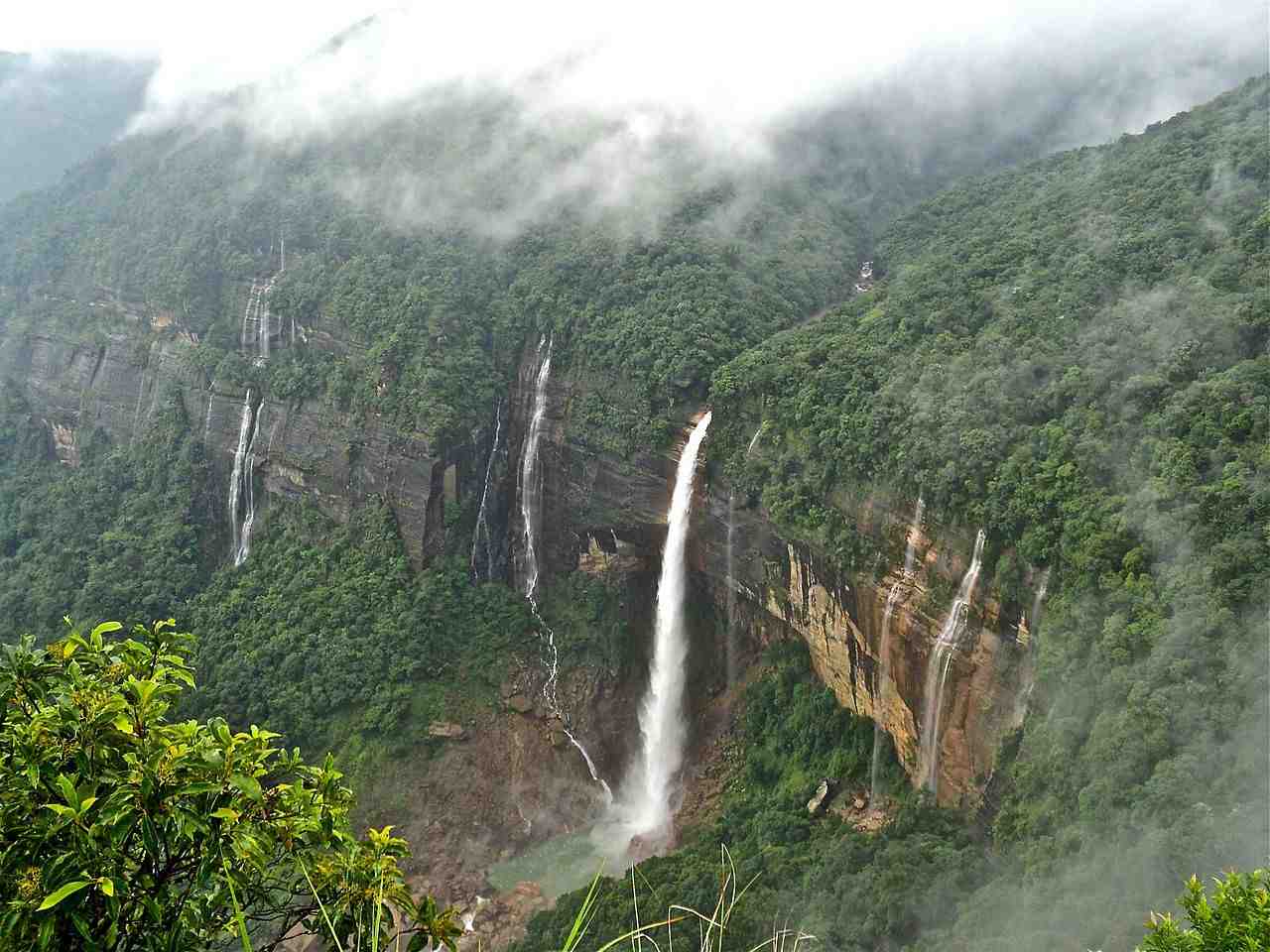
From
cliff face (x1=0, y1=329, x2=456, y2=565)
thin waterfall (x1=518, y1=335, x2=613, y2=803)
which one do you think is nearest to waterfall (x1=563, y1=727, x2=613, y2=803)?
thin waterfall (x1=518, y1=335, x2=613, y2=803)

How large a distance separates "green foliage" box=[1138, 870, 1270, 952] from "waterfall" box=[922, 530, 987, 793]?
10.5 m

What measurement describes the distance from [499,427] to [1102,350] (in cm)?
1657

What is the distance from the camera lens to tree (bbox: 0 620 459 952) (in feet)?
13.8

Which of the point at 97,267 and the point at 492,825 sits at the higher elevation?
the point at 97,267

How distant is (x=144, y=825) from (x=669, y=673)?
21779 mm

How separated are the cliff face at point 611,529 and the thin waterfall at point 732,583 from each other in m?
0.06

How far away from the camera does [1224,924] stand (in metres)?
6.58

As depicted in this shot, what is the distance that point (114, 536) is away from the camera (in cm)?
3031

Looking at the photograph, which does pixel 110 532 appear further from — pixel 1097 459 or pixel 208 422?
pixel 1097 459

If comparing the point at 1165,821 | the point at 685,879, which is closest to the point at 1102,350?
the point at 1165,821

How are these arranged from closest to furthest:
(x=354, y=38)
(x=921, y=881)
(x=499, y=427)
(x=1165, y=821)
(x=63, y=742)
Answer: (x=63, y=742), (x=1165, y=821), (x=921, y=881), (x=499, y=427), (x=354, y=38)

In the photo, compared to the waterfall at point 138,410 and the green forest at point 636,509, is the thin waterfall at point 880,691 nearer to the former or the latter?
the green forest at point 636,509

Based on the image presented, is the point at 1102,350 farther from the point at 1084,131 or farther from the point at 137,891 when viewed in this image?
the point at 1084,131

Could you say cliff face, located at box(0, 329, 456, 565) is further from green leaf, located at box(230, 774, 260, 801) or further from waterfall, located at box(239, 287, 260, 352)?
green leaf, located at box(230, 774, 260, 801)
